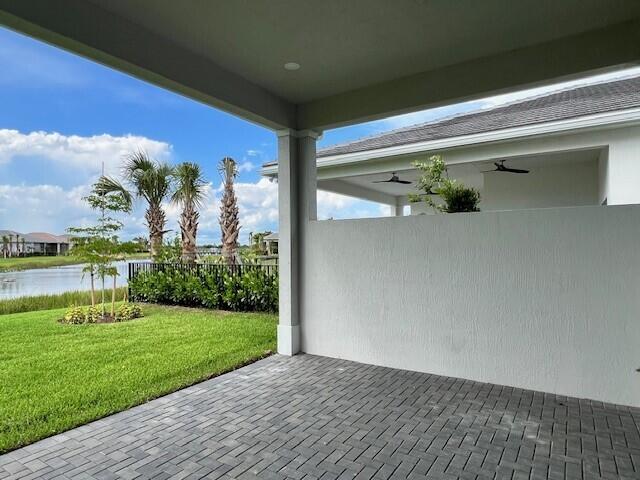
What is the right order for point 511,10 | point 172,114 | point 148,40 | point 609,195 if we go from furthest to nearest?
point 172,114 → point 609,195 → point 148,40 → point 511,10

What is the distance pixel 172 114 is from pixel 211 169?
3.78 m

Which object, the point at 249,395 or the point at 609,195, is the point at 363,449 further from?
the point at 609,195

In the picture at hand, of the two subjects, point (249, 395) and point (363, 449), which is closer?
point (363, 449)

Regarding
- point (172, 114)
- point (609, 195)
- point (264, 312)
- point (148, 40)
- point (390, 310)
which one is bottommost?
point (264, 312)

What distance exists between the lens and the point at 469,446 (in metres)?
2.68

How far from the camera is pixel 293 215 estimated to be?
4.99m

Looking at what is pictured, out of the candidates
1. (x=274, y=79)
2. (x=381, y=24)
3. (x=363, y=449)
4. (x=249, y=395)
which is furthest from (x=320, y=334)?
(x=381, y=24)

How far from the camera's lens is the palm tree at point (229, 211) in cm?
1166

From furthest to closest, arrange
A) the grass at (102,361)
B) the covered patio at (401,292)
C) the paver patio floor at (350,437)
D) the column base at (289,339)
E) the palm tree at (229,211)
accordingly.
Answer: the palm tree at (229,211), the column base at (289,339), the grass at (102,361), the covered patio at (401,292), the paver patio floor at (350,437)

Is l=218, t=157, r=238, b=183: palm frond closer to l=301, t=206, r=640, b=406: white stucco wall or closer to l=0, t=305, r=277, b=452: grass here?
l=0, t=305, r=277, b=452: grass

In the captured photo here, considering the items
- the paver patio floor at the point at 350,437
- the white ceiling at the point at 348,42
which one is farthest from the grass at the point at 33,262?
the white ceiling at the point at 348,42

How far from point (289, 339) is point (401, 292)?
156cm

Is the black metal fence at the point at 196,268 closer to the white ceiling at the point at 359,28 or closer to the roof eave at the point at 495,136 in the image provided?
the roof eave at the point at 495,136

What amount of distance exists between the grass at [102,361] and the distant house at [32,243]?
134 cm
